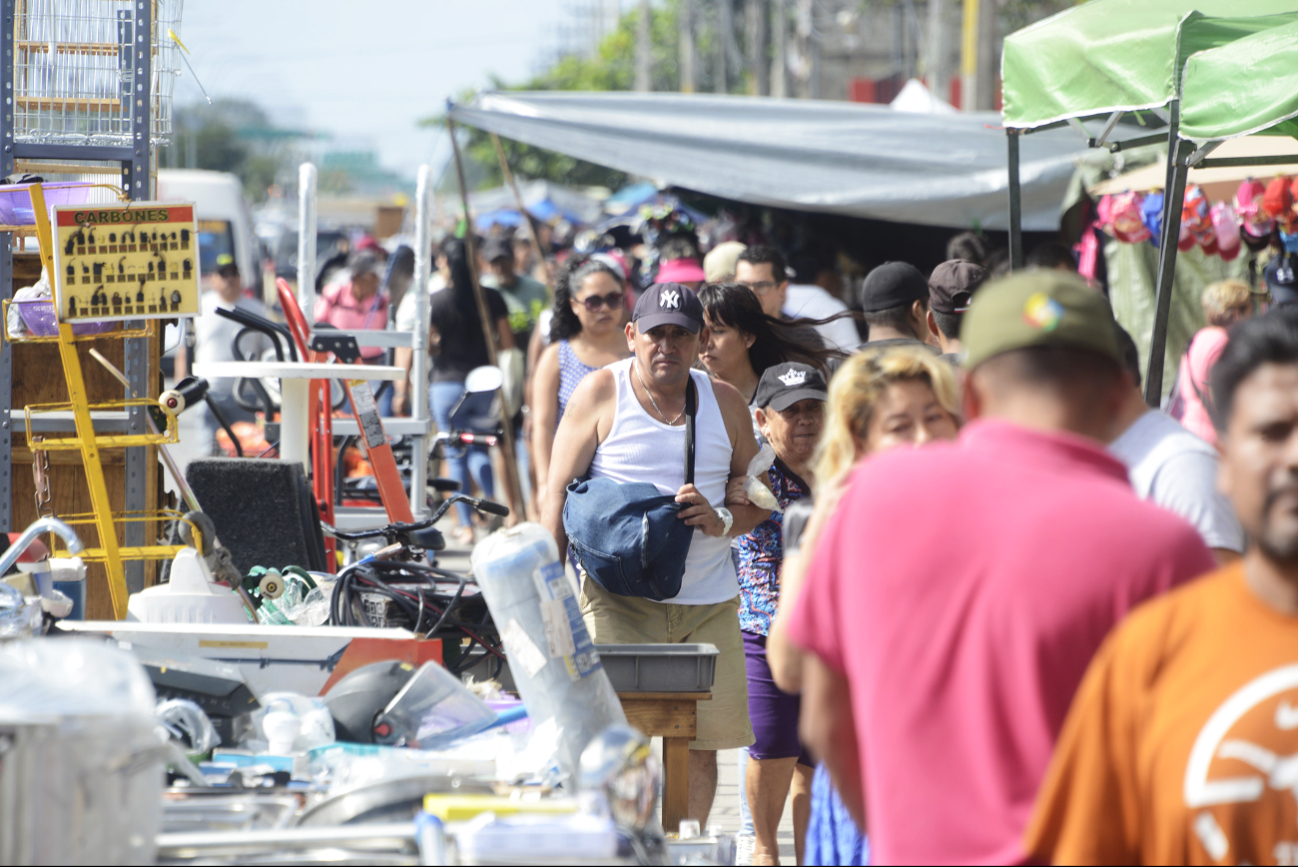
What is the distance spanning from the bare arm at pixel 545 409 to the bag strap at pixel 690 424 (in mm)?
1509

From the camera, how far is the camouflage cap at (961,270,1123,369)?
75.4 inches

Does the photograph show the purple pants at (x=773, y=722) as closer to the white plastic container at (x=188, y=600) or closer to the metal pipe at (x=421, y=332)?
the white plastic container at (x=188, y=600)

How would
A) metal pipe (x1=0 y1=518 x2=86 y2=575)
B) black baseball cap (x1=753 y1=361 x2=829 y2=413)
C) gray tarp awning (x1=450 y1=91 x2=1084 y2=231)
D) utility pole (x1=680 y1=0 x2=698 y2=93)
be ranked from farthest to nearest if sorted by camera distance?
utility pole (x1=680 y1=0 x2=698 y2=93) → gray tarp awning (x1=450 y1=91 x2=1084 y2=231) → black baseball cap (x1=753 y1=361 x2=829 y2=413) → metal pipe (x1=0 y1=518 x2=86 y2=575)

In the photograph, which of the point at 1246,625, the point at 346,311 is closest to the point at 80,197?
the point at 1246,625

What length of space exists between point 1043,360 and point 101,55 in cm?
392

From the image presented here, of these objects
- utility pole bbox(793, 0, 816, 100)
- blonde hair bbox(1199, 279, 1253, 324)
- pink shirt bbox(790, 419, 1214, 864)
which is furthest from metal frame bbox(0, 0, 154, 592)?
utility pole bbox(793, 0, 816, 100)

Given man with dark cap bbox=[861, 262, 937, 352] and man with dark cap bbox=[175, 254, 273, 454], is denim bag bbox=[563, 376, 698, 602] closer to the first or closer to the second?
man with dark cap bbox=[861, 262, 937, 352]

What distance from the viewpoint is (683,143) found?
31.2 ft

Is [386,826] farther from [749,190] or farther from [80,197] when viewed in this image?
[749,190]

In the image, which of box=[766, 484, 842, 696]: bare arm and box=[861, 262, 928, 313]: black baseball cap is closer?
box=[766, 484, 842, 696]: bare arm

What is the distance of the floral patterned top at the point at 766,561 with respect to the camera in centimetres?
424

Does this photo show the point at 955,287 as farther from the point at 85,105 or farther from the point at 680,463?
the point at 85,105

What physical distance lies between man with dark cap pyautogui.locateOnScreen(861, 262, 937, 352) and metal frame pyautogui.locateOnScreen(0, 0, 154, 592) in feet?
8.51

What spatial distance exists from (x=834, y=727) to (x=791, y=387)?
6.31ft
